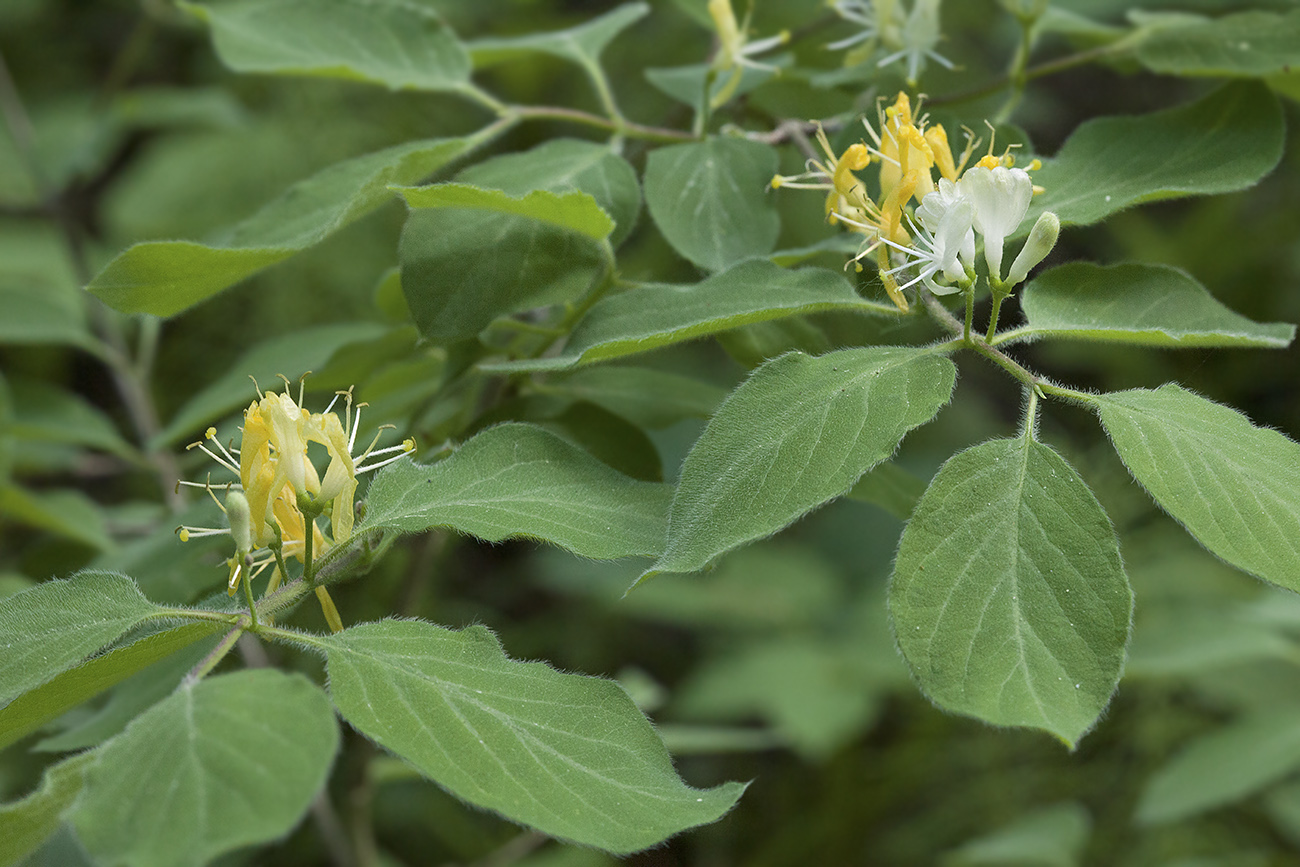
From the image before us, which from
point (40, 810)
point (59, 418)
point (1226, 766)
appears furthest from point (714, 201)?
point (1226, 766)

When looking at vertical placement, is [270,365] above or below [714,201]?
below

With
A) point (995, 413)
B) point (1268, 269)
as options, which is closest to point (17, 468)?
point (995, 413)

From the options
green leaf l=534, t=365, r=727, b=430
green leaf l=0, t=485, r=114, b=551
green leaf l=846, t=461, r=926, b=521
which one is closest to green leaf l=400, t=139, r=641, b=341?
green leaf l=534, t=365, r=727, b=430

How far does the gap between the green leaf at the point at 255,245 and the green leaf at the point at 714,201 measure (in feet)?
0.45

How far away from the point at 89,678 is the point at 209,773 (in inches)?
6.1

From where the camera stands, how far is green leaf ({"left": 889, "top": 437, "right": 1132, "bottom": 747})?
17.5 inches

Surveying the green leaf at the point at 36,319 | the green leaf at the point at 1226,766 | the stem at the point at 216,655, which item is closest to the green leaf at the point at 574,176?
the stem at the point at 216,655

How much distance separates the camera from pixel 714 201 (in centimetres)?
75

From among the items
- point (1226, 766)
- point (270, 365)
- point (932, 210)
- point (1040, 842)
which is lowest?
point (1040, 842)

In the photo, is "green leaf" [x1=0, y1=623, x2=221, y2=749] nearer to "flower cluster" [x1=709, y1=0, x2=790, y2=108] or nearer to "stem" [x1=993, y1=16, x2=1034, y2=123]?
"flower cluster" [x1=709, y1=0, x2=790, y2=108]

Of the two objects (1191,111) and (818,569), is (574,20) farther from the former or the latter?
Answer: (1191,111)

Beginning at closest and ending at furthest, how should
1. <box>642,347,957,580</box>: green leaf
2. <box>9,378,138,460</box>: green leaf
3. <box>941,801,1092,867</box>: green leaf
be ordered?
1. <box>642,347,957,580</box>: green leaf
2. <box>9,378,138,460</box>: green leaf
3. <box>941,801,1092,867</box>: green leaf

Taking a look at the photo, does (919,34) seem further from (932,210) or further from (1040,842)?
(1040,842)

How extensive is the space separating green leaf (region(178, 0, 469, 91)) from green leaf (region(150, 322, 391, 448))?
0.69 feet
